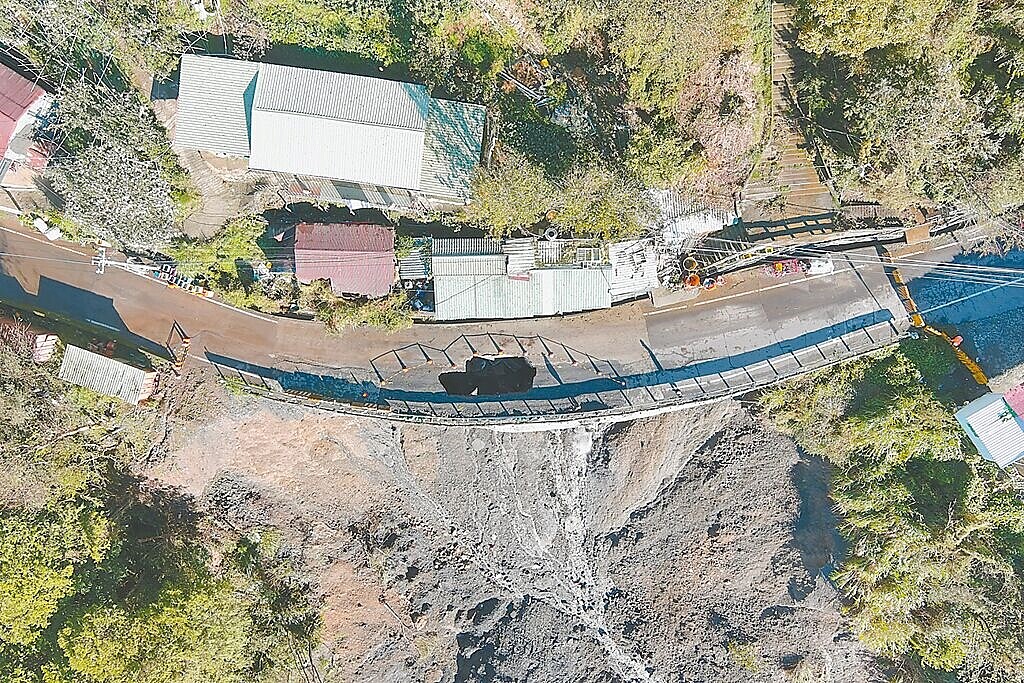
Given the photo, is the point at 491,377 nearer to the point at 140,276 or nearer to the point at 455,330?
the point at 455,330

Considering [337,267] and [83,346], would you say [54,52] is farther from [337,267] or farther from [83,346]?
[337,267]

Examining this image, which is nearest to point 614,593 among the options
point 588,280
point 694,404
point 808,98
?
point 694,404

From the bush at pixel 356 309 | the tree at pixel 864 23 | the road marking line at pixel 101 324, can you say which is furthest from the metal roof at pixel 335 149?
the tree at pixel 864 23

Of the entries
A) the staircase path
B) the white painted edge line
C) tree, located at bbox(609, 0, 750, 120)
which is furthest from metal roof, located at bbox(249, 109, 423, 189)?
the staircase path

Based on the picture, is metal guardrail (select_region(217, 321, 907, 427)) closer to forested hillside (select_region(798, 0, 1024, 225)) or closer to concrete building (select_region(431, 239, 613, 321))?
concrete building (select_region(431, 239, 613, 321))

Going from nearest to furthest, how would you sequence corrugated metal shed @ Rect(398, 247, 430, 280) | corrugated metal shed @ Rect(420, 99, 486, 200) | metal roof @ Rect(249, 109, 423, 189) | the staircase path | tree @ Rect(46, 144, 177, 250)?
metal roof @ Rect(249, 109, 423, 189), tree @ Rect(46, 144, 177, 250), corrugated metal shed @ Rect(420, 99, 486, 200), the staircase path, corrugated metal shed @ Rect(398, 247, 430, 280)

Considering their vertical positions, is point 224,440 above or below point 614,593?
above
